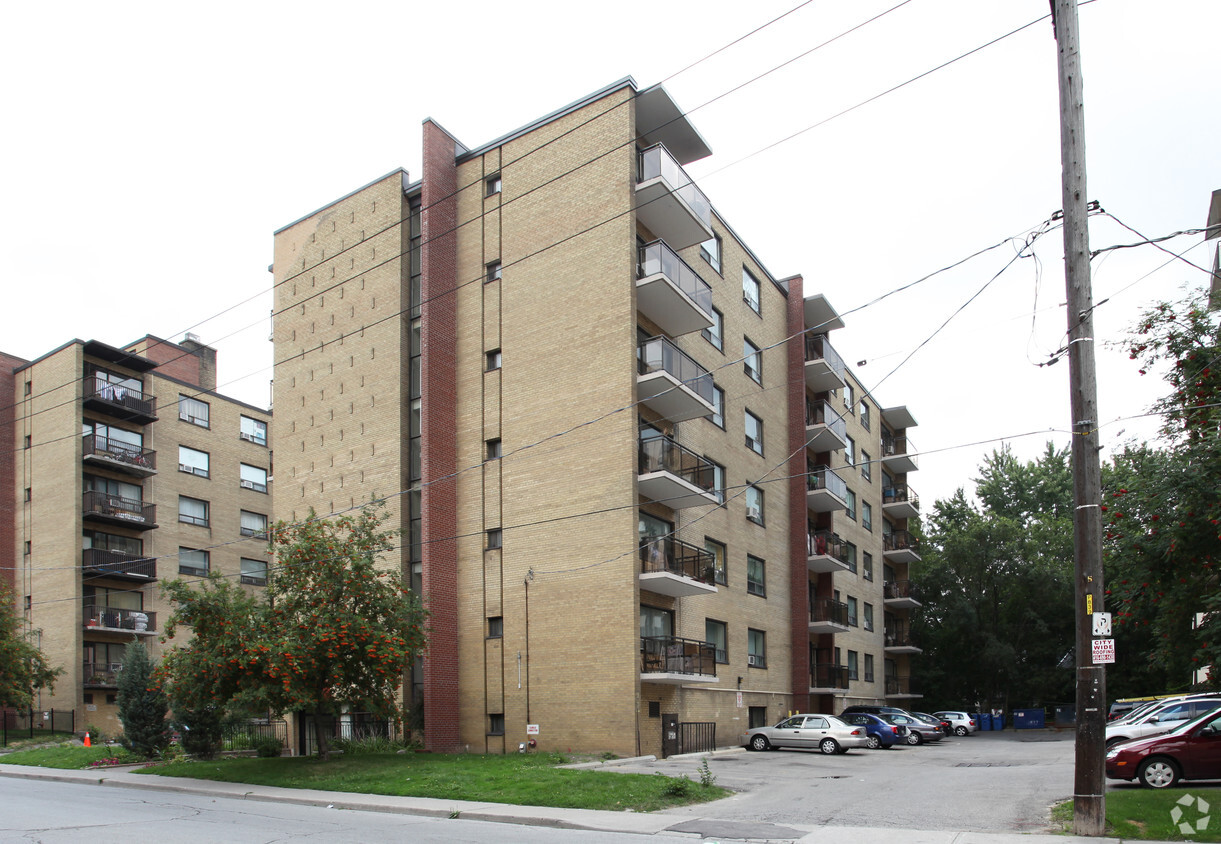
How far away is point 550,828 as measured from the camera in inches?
562

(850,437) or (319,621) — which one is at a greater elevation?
(850,437)

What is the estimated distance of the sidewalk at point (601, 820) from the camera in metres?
12.7

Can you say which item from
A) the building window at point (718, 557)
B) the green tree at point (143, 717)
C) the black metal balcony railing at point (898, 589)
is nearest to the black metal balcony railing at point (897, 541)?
the black metal balcony railing at point (898, 589)

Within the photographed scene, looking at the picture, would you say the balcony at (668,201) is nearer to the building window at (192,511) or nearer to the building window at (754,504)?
the building window at (754,504)

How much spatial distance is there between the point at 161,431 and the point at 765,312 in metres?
29.4

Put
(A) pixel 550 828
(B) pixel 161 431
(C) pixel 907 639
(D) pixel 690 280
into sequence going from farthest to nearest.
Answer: (C) pixel 907 639 < (B) pixel 161 431 < (D) pixel 690 280 < (A) pixel 550 828

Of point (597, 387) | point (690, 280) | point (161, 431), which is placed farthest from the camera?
point (161, 431)

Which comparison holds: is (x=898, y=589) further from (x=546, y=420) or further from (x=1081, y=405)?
(x=1081, y=405)

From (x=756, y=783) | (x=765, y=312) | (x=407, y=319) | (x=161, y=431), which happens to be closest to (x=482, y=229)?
(x=407, y=319)

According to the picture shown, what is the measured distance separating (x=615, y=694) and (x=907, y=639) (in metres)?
34.9

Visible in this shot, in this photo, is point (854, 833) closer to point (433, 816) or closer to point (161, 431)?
point (433, 816)

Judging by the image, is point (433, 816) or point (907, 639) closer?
point (433, 816)

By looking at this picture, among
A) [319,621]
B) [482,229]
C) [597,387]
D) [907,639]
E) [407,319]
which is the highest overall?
[482,229]

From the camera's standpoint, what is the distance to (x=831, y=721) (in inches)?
1224
